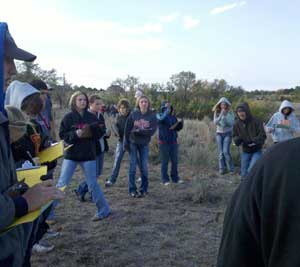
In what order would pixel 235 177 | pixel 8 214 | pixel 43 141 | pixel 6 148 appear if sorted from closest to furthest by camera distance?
pixel 8 214
pixel 6 148
pixel 43 141
pixel 235 177

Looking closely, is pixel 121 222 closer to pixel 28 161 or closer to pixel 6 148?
pixel 28 161

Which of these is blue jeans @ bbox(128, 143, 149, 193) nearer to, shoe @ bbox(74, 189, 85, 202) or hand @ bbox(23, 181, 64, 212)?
shoe @ bbox(74, 189, 85, 202)

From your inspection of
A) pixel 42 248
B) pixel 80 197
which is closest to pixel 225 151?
pixel 80 197

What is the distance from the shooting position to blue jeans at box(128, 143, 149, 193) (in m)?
6.91

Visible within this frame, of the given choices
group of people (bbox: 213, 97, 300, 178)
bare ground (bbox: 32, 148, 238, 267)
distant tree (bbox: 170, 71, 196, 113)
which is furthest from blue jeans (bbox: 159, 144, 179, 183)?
distant tree (bbox: 170, 71, 196, 113)

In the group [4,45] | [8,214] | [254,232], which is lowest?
[8,214]

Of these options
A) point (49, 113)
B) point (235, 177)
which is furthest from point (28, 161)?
point (235, 177)

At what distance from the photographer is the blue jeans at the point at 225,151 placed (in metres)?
9.02

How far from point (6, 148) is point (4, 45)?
1.86 feet

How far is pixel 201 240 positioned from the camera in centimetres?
490

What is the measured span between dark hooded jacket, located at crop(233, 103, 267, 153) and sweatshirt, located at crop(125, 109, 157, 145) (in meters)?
1.90

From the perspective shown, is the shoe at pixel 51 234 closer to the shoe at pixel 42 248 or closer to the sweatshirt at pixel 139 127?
the shoe at pixel 42 248

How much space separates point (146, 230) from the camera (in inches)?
205

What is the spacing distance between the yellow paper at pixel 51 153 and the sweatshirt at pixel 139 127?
3614 mm
